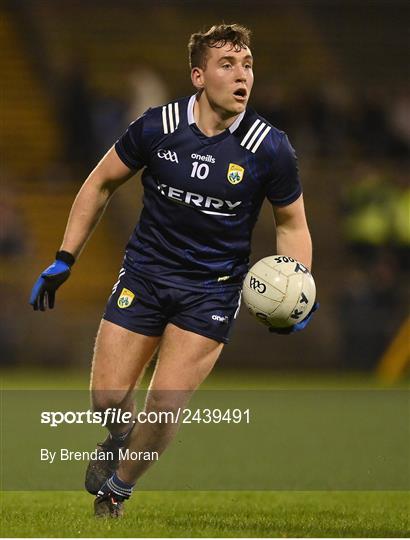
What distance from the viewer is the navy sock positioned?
6676 mm

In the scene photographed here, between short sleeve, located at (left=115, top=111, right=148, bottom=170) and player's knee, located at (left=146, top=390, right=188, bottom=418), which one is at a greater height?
short sleeve, located at (left=115, top=111, right=148, bottom=170)

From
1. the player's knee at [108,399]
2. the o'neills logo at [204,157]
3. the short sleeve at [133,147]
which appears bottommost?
the player's knee at [108,399]

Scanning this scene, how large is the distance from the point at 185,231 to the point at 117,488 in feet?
4.35

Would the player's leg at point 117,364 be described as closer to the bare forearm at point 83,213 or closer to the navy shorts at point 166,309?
the navy shorts at point 166,309

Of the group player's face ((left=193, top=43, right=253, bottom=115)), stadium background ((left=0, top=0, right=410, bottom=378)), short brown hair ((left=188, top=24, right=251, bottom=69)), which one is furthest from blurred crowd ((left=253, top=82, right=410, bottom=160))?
player's face ((left=193, top=43, right=253, bottom=115))

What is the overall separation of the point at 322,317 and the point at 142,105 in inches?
160

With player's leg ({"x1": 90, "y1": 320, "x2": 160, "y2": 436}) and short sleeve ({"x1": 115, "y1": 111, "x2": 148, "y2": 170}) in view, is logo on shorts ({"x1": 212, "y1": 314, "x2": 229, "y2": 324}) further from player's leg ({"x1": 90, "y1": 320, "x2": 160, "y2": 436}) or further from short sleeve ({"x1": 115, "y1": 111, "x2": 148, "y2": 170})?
short sleeve ({"x1": 115, "y1": 111, "x2": 148, "y2": 170})

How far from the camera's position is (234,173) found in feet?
21.4

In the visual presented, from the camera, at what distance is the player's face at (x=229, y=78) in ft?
21.3

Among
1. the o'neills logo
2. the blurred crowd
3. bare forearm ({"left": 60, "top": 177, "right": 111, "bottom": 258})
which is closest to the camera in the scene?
the o'neills logo

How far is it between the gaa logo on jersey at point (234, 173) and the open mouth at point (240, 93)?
1.08 feet

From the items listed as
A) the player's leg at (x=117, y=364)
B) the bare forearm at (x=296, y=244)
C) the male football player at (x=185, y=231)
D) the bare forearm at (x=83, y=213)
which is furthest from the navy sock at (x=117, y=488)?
the bare forearm at (x=296, y=244)

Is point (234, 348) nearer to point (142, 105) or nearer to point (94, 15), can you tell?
point (142, 105)

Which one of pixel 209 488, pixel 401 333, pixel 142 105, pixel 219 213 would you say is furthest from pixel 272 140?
pixel 142 105
